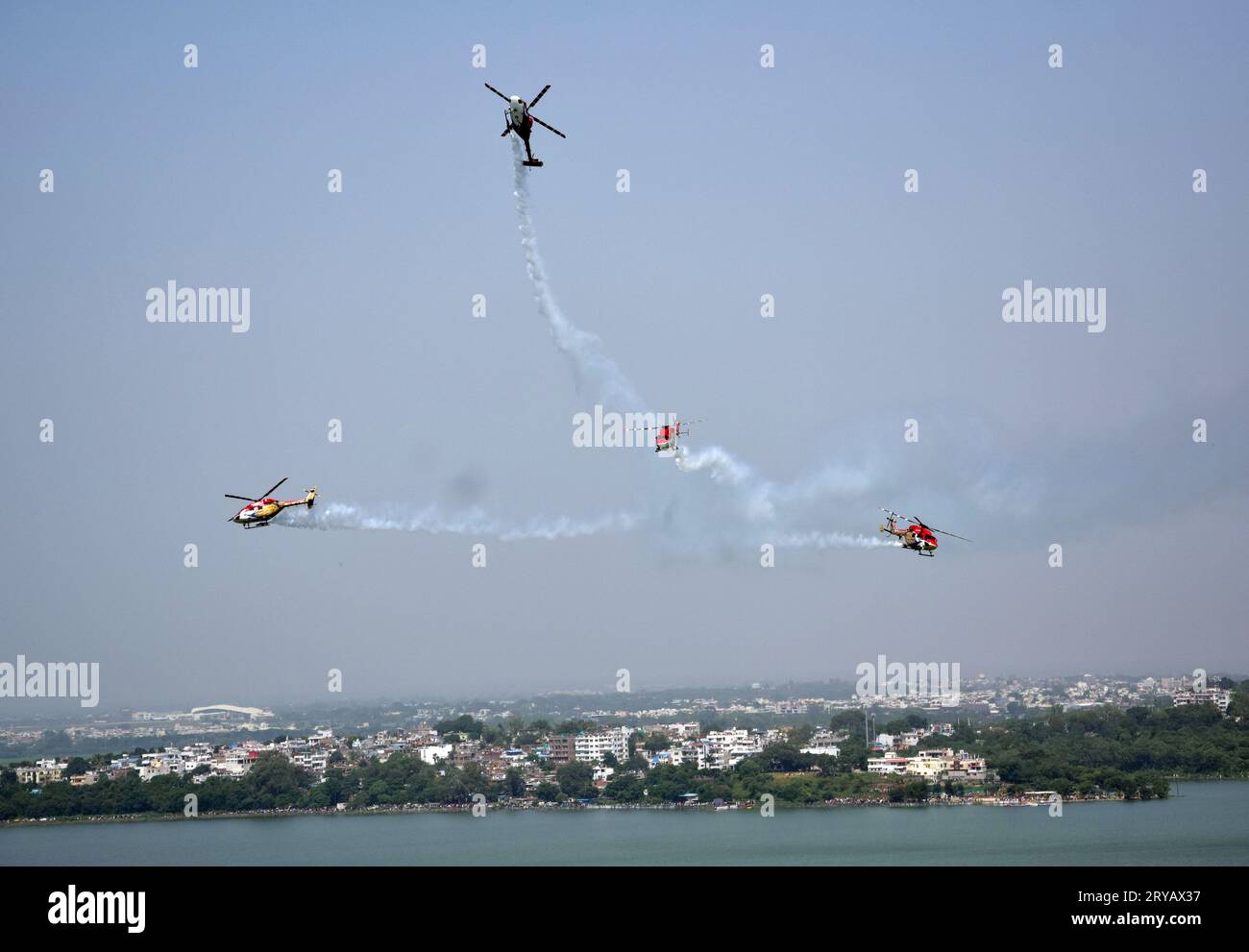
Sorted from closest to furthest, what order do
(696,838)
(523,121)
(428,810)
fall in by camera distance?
(523,121) → (696,838) → (428,810)

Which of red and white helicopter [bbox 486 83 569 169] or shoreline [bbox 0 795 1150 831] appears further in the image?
shoreline [bbox 0 795 1150 831]

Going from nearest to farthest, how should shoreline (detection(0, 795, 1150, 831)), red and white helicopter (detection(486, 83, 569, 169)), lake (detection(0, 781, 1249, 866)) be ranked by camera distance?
1. red and white helicopter (detection(486, 83, 569, 169))
2. lake (detection(0, 781, 1249, 866))
3. shoreline (detection(0, 795, 1150, 831))

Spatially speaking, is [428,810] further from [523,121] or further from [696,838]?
[523,121]

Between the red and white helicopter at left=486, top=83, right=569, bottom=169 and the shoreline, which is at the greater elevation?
the red and white helicopter at left=486, top=83, right=569, bottom=169

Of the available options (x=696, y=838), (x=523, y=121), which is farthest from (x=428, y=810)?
(x=523, y=121)

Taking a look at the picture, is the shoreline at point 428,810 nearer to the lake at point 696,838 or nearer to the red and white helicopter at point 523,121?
the lake at point 696,838

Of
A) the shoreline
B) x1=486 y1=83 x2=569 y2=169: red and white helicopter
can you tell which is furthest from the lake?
x1=486 y1=83 x2=569 y2=169: red and white helicopter

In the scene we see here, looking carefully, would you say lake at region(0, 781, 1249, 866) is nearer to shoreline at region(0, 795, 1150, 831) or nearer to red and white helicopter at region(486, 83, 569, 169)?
shoreline at region(0, 795, 1150, 831)

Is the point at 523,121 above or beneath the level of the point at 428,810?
above

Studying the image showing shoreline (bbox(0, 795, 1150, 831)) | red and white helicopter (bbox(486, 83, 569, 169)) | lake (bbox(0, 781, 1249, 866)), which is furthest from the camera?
shoreline (bbox(0, 795, 1150, 831))

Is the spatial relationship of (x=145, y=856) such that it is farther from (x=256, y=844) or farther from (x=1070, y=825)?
(x=1070, y=825)
